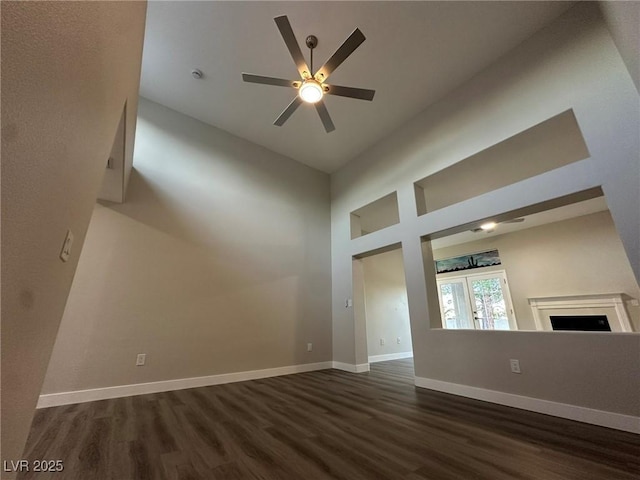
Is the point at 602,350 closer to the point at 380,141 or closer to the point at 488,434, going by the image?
the point at 488,434

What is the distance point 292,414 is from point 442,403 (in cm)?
152

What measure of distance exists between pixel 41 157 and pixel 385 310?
20.0ft

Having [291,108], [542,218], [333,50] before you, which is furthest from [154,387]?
[542,218]

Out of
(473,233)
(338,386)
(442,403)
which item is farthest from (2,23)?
(473,233)

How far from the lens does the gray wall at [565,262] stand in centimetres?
470

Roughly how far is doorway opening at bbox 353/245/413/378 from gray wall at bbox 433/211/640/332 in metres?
2.38

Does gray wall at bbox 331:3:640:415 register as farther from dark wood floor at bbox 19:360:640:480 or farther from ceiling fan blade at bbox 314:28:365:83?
ceiling fan blade at bbox 314:28:365:83

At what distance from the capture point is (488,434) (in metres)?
1.84

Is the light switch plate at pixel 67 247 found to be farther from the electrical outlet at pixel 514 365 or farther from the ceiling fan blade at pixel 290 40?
the electrical outlet at pixel 514 365

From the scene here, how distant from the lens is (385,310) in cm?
597

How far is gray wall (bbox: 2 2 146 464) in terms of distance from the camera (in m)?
0.55

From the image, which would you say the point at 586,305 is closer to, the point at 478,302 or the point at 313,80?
the point at 478,302

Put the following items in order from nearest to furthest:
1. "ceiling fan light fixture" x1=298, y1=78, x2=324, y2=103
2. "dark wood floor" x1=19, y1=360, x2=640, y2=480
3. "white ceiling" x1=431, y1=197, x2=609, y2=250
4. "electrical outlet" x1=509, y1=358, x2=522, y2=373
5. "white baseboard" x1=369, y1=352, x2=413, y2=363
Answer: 1. "dark wood floor" x1=19, y1=360, x2=640, y2=480
2. "ceiling fan light fixture" x1=298, y1=78, x2=324, y2=103
3. "electrical outlet" x1=509, y1=358, x2=522, y2=373
4. "white ceiling" x1=431, y1=197, x2=609, y2=250
5. "white baseboard" x1=369, y1=352, x2=413, y2=363

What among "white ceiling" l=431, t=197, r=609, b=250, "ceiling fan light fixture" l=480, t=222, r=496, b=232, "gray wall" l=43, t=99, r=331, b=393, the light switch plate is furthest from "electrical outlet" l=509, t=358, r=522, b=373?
the light switch plate
